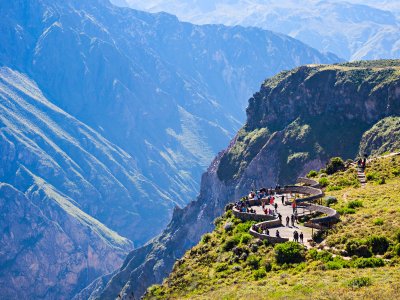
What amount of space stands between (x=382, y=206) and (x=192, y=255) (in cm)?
2146

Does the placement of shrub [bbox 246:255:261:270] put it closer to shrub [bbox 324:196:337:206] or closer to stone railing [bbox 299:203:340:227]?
stone railing [bbox 299:203:340:227]

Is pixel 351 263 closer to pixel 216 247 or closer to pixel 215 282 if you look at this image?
pixel 215 282

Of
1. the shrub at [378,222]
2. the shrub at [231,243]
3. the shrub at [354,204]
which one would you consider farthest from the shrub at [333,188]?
the shrub at [378,222]

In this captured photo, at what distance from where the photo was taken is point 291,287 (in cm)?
5794

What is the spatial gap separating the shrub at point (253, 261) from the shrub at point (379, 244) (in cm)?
1043

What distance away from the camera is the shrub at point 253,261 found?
68.4 metres

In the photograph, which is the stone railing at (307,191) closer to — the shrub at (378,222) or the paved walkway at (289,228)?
the paved walkway at (289,228)

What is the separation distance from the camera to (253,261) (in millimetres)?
68938

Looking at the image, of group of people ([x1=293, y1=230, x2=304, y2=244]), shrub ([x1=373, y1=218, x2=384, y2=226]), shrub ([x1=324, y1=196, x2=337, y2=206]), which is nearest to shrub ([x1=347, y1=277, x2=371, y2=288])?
shrub ([x1=373, y1=218, x2=384, y2=226])

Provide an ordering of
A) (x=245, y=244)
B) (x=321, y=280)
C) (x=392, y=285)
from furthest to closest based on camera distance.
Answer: (x=245, y=244), (x=321, y=280), (x=392, y=285)

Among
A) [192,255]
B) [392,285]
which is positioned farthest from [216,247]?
[392,285]

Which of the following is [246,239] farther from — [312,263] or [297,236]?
[312,263]

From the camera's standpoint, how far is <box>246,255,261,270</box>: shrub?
6838 cm

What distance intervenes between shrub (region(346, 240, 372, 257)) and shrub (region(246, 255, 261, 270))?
28.3 ft
